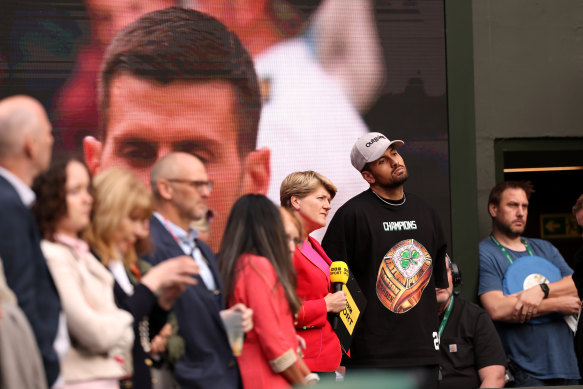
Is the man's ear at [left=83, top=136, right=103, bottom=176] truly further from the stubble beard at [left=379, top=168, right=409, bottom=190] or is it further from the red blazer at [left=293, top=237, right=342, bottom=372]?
the stubble beard at [left=379, top=168, right=409, bottom=190]

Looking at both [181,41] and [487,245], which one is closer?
[181,41]

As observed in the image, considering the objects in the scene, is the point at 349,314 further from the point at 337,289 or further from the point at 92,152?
the point at 92,152

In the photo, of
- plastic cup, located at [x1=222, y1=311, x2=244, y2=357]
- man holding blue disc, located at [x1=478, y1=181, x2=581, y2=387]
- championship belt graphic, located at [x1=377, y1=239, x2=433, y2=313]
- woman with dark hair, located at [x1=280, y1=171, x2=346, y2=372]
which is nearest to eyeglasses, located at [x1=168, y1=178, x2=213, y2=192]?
plastic cup, located at [x1=222, y1=311, x2=244, y2=357]

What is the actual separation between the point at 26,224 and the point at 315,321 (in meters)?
2.44

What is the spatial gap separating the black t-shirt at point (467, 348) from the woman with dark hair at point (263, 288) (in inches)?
89.2

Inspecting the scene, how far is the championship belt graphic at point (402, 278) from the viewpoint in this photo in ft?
19.1

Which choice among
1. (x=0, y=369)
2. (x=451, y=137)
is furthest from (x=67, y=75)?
(x=0, y=369)

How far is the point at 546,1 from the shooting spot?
788 cm

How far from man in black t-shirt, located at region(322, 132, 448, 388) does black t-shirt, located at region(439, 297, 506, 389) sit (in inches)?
25.5

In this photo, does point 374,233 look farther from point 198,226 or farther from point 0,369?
point 0,369

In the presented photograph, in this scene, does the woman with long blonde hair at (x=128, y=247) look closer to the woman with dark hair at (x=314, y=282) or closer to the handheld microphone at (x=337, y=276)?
the woman with dark hair at (x=314, y=282)

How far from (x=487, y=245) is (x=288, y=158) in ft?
5.63

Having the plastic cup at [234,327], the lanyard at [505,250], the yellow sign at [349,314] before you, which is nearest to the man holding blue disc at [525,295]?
the lanyard at [505,250]

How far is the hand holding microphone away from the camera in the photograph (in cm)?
536
